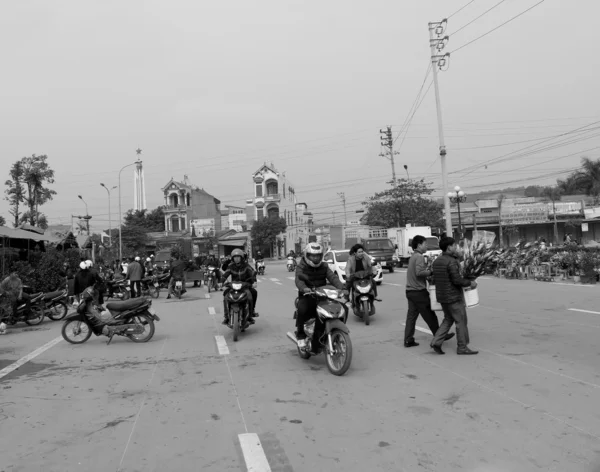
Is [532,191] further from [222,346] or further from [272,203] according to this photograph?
[222,346]

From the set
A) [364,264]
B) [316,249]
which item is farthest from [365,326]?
[316,249]

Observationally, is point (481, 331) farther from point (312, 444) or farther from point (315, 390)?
point (312, 444)

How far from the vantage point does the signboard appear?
51.3m

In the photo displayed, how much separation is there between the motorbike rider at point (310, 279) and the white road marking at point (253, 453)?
297 centimetres

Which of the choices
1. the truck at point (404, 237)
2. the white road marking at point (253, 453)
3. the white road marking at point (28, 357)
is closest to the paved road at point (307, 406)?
the white road marking at point (253, 453)

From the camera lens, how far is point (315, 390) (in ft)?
20.2

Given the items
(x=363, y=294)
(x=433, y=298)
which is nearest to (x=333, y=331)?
(x=433, y=298)

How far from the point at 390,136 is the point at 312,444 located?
47.4 meters

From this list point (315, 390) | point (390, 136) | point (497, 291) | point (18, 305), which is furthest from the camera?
point (390, 136)

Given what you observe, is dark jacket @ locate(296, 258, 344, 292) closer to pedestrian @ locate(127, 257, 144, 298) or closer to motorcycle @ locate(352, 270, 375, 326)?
motorcycle @ locate(352, 270, 375, 326)

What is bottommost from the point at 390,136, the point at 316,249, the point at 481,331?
the point at 481,331

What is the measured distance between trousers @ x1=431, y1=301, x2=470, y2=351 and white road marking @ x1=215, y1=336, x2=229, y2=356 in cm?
347

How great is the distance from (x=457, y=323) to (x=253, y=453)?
4470mm

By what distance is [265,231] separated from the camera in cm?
7050
